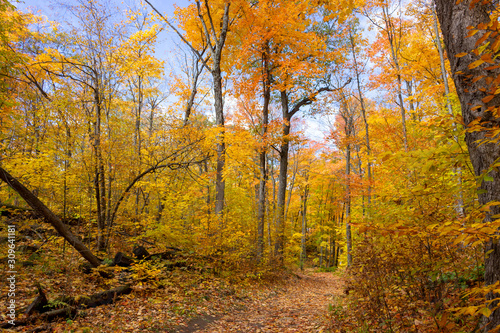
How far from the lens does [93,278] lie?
226 inches

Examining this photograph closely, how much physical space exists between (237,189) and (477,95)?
12.9m

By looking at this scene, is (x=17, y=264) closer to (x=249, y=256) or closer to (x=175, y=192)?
(x=175, y=192)

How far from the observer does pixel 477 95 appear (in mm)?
2164


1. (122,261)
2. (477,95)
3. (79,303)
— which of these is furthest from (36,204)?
(477,95)

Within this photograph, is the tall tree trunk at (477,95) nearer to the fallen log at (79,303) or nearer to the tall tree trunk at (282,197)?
the fallen log at (79,303)

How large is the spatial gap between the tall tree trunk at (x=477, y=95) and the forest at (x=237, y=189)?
1cm

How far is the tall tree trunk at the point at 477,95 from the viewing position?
2057mm

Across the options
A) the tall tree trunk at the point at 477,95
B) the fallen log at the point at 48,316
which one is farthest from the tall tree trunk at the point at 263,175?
the tall tree trunk at the point at 477,95

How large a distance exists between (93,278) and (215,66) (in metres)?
7.57

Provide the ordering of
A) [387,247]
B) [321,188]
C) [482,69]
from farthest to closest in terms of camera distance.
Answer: [321,188] < [387,247] < [482,69]

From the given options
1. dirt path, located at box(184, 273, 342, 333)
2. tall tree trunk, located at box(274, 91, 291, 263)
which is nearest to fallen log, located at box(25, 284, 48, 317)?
dirt path, located at box(184, 273, 342, 333)

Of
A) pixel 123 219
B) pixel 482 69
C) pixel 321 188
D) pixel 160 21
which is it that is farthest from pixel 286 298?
pixel 321 188

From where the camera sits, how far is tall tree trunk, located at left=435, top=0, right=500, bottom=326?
2057 millimetres

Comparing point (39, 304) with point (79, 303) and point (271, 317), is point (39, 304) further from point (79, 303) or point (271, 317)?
point (271, 317)
